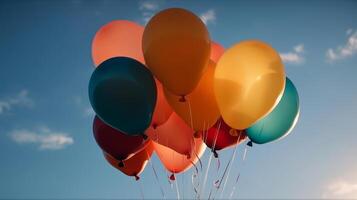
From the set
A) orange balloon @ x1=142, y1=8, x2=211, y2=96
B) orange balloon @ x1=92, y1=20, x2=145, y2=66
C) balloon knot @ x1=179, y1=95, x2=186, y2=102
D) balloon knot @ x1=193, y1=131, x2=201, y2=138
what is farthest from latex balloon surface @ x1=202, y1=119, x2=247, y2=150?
orange balloon @ x1=92, y1=20, x2=145, y2=66

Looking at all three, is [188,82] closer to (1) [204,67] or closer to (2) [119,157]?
(1) [204,67]

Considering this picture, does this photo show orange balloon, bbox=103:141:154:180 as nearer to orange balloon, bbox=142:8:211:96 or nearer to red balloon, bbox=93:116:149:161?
red balloon, bbox=93:116:149:161

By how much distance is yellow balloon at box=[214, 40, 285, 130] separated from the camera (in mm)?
5117

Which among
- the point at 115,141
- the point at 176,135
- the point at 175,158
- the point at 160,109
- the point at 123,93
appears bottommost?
the point at 175,158

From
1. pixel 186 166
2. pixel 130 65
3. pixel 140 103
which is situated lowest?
pixel 186 166

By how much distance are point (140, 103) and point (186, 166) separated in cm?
163

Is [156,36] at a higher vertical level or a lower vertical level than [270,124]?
higher

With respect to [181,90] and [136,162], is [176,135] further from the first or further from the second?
[181,90]

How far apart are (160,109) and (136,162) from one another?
3.47ft

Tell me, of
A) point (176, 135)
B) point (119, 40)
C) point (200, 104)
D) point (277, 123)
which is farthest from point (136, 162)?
point (277, 123)

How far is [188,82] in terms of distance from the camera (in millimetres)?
5004

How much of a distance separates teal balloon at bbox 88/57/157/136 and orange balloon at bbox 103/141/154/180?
1086mm

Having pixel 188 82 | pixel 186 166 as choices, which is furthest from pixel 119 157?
pixel 188 82

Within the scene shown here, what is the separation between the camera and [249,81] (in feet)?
16.8
